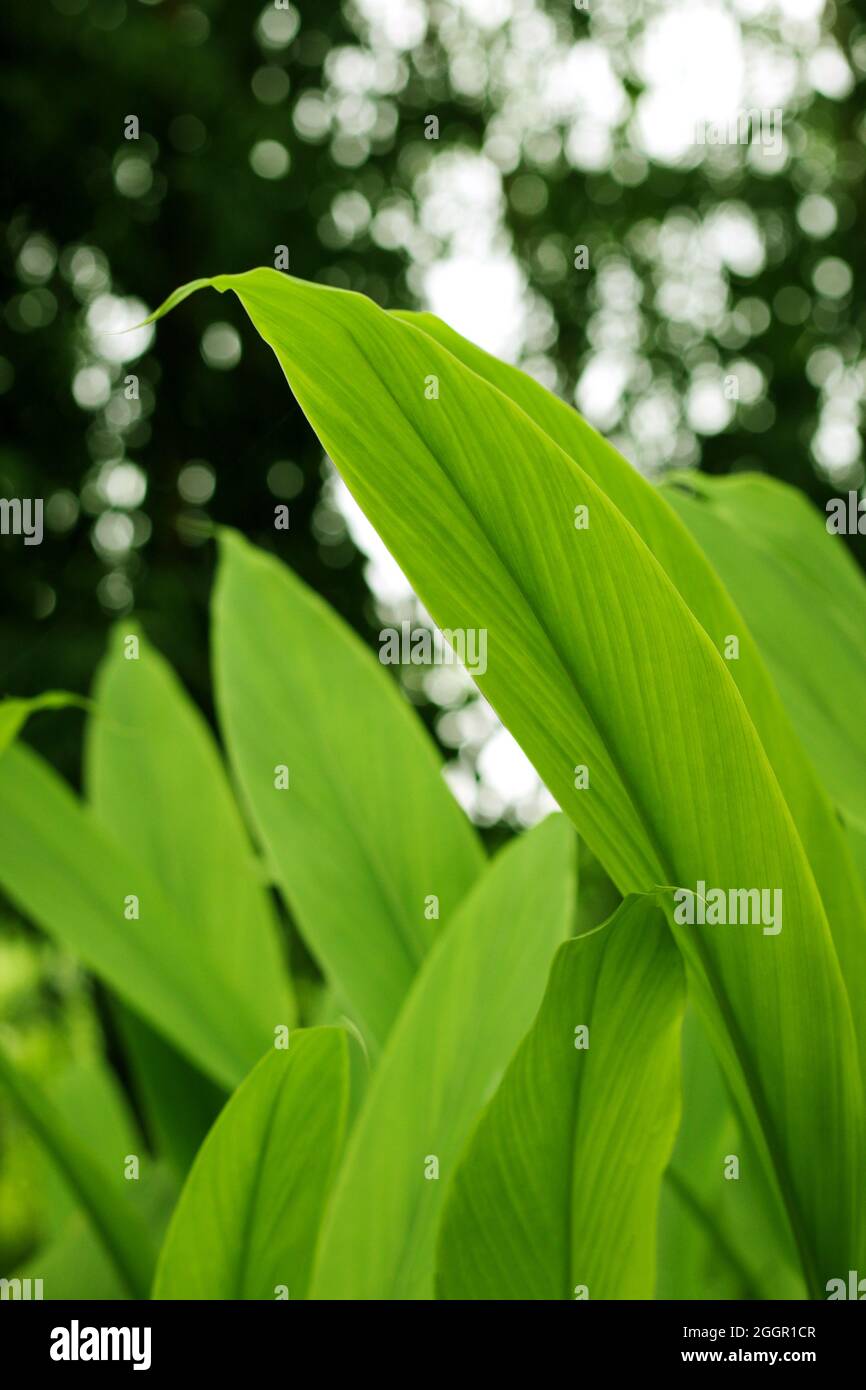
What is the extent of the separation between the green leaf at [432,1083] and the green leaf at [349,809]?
0.19ft

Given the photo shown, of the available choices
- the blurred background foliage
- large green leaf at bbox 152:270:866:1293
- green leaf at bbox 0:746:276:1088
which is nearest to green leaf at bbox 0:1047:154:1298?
green leaf at bbox 0:746:276:1088

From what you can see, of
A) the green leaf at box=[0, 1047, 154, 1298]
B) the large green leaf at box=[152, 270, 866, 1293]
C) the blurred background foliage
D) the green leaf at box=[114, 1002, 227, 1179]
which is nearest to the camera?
the large green leaf at box=[152, 270, 866, 1293]

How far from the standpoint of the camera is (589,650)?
0.19 meters

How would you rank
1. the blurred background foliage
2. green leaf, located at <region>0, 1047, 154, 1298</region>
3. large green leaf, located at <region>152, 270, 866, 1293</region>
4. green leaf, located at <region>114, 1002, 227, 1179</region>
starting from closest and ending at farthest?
large green leaf, located at <region>152, 270, 866, 1293</region>
green leaf, located at <region>0, 1047, 154, 1298</region>
green leaf, located at <region>114, 1002, 227, 1179</region>
the blurred background foliage

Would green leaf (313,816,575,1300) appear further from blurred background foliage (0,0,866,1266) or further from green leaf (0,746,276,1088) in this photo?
blurred background foliage (0,0,866,1266)

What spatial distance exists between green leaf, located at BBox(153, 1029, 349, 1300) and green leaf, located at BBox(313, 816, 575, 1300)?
0.01m

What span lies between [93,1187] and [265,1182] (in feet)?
0.26

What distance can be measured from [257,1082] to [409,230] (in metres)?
1.81

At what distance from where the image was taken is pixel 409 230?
1.84 m

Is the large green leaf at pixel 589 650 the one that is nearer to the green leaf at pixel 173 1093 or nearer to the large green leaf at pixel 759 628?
the large green leaf at pixel 759 628

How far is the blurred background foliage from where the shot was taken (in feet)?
5.16

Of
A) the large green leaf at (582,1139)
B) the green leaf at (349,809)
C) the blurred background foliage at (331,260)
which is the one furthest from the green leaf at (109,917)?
the blurred background foliage at (331,260)

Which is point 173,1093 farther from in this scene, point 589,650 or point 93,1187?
point 589,650

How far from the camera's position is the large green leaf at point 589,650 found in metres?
0.18
